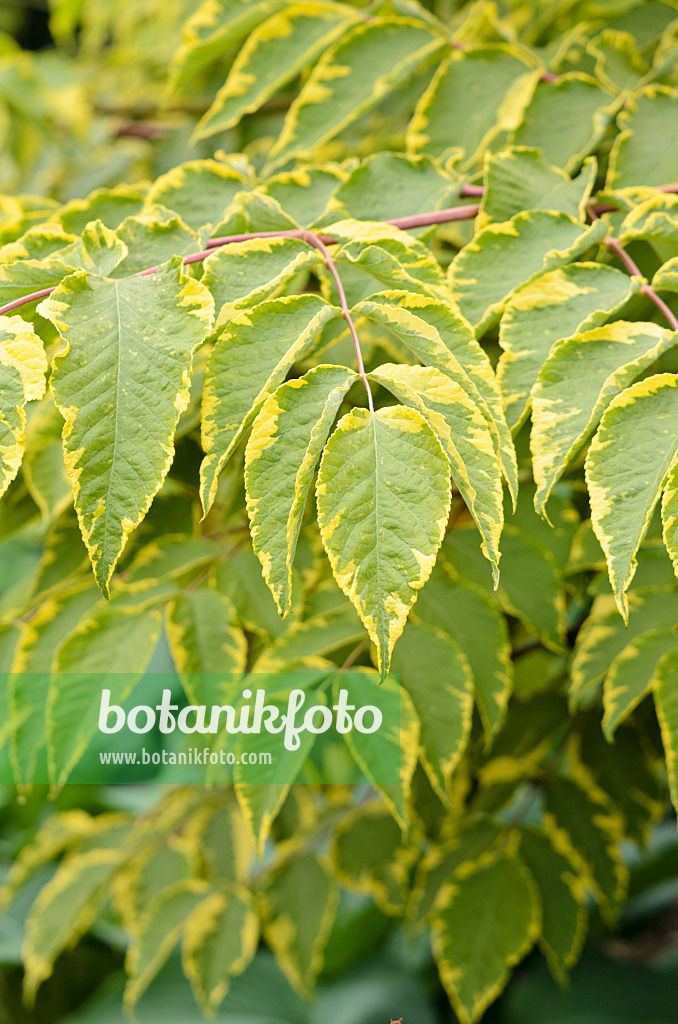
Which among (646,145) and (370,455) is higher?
(646,145)

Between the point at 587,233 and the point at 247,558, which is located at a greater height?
the point at 587,233

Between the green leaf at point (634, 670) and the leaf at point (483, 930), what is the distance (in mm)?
321

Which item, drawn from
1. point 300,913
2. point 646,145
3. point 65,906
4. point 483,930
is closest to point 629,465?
point 646,145

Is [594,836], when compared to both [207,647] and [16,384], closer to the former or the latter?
[207,647]

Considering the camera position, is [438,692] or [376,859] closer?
[438,692]

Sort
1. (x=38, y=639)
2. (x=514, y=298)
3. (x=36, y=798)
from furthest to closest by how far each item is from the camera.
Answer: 1. (x=36, y=798)
2. (x=38, y=639)
3. (x=514, y=298)

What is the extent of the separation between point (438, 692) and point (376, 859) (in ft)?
1.36

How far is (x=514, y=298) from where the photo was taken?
1.69 feet

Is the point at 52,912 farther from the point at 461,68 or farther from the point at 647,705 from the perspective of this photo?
the point at 461,68

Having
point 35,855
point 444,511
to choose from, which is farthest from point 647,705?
point 35,855

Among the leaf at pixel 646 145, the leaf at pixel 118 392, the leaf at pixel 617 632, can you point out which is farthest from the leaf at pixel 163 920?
the leaf at pixel 646 145

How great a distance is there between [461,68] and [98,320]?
515mm

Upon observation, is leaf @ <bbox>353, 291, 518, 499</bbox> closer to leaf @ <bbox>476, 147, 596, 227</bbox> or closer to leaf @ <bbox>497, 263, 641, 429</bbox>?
leaf @ <bbox>497, 263, 641, 429</bbox>

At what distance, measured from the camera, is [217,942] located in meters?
0.95
